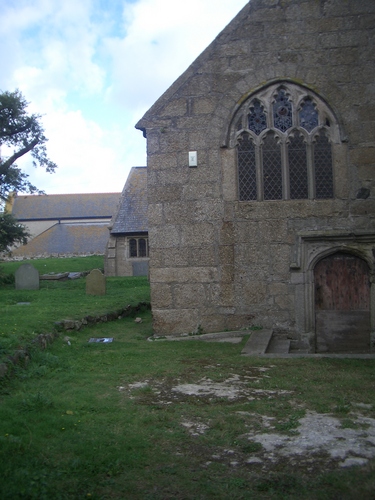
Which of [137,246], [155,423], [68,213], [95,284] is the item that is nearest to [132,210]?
[137,246]

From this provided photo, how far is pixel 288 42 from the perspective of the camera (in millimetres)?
11250

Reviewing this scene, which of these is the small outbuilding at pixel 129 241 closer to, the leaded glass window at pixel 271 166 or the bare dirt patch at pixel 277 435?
the leaded glass window at pixel 271 166

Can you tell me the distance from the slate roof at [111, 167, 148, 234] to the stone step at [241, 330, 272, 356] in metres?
26.1

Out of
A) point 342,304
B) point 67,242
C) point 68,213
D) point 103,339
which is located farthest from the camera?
point 68,213

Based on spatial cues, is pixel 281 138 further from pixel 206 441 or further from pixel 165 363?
pixel 206 441

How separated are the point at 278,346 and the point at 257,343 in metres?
0.78

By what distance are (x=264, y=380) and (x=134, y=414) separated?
2236 mm

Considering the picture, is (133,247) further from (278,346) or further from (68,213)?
(68,213)

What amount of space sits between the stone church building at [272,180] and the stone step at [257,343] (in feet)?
1.90

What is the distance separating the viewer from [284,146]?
37.6ft

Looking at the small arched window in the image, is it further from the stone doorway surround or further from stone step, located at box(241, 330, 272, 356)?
stone step, located at box(241, 330, 272, 356)

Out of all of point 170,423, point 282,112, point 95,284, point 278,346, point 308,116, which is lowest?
point 278,346

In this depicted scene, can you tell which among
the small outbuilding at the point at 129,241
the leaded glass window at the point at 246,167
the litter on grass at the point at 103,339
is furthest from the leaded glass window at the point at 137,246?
the leaded glass window at the point at 246,167

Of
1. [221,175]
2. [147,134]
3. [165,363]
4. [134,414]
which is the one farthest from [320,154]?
[134,414]
